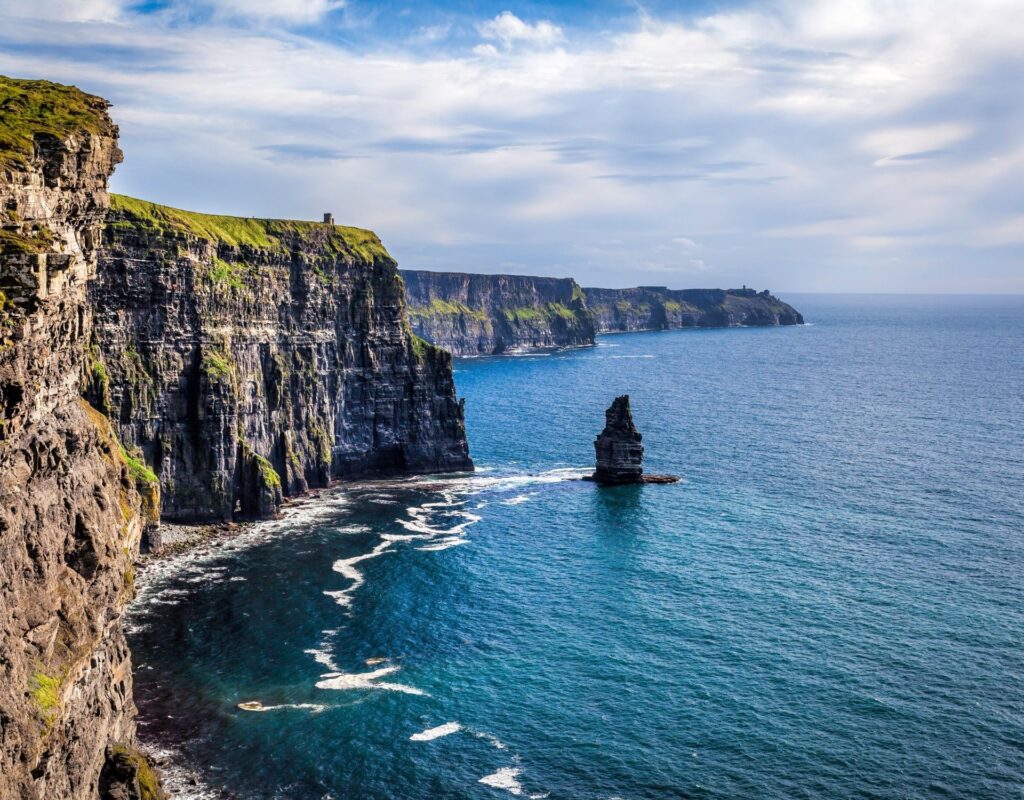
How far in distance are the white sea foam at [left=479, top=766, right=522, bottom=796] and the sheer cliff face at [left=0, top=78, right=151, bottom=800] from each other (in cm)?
2509

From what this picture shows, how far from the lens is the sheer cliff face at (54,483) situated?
45.1 m

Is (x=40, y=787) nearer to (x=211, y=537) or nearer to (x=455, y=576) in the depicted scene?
(x=455, y=576)

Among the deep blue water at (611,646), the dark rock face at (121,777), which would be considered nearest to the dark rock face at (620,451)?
the deep blue water at (611,646)

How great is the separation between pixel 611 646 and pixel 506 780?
81.6 ft

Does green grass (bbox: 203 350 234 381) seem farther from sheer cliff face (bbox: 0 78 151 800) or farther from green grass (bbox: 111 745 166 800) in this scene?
green grass (bbox: 111 745 166 800)

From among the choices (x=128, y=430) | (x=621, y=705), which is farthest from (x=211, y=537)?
(x=621, y=705)

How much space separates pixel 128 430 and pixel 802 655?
284 feet

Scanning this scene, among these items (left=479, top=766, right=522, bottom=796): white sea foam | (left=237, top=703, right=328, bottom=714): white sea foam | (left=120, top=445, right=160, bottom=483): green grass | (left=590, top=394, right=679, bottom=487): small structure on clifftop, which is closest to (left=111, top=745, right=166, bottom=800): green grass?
(left=237, top=703, right=328, bottom=714): white sea foam

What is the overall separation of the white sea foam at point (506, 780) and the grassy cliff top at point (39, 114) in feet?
166

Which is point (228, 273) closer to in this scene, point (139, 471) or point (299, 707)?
point (139, 471)

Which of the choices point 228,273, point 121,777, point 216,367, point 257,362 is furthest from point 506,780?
point 228,273

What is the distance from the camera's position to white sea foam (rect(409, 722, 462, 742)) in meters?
74.5

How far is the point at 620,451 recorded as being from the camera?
508ft

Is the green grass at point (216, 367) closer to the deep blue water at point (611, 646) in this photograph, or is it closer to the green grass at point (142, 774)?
the deep blue water at point (611, 646)
